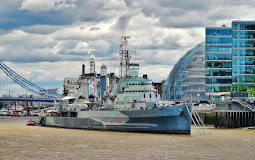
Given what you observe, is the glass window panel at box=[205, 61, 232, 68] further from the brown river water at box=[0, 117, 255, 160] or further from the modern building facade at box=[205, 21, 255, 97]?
the brown river water at box=[0, 117, 255, 160]

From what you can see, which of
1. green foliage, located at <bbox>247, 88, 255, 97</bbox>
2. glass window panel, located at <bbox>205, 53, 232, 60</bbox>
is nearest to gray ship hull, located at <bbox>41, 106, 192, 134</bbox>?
green foliage, located at <bbox>247, 88, 255, 97</bbox>

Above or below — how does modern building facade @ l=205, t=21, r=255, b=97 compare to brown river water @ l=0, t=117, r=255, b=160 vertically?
above

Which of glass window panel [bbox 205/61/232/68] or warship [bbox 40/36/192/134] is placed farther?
glass window panel [bbox 205/61/232/68]

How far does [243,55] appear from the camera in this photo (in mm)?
97688

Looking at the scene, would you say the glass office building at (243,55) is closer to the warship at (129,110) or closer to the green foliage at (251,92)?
the green foliage at (251,92)

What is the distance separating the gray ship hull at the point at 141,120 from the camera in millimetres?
53156

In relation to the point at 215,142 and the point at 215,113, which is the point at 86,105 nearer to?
the point at 215,113

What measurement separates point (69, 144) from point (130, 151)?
875 cm

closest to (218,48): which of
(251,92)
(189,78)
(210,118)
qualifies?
Result: (251,92)

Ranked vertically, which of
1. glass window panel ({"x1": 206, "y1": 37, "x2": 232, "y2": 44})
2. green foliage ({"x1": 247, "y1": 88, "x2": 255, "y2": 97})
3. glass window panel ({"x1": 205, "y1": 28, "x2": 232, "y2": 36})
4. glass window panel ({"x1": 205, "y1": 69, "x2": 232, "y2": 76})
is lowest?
green foliage ({"x1": 247, "y1": 88, "x2": 255, "y2": 97})

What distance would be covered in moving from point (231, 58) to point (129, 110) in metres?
51.4

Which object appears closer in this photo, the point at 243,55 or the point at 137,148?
the point at 137,148

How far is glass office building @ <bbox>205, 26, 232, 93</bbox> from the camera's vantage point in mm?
103312

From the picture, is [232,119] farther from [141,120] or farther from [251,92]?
[251,92]
